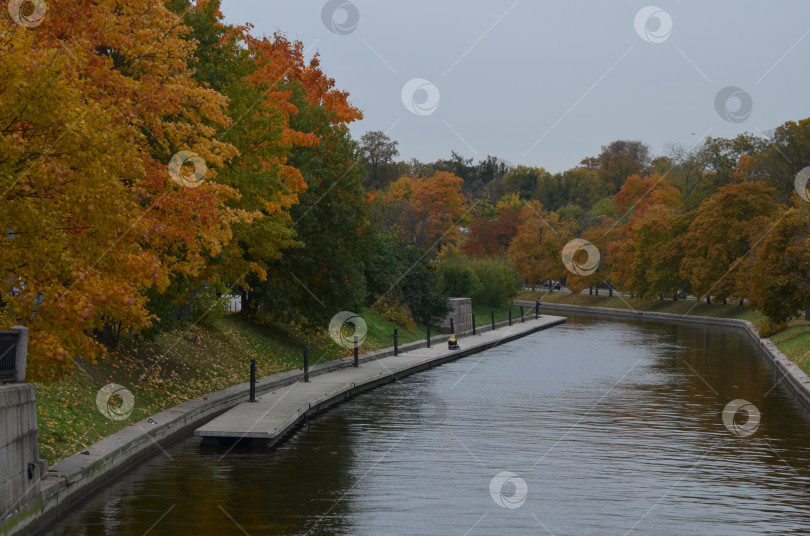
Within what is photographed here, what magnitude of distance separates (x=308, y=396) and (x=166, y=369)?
168 inches

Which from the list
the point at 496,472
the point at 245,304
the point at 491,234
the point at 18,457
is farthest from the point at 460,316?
the point at 491,234

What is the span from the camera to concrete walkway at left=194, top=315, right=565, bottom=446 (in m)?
23.4

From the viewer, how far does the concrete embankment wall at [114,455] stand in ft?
52.7

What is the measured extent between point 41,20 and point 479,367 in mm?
28794

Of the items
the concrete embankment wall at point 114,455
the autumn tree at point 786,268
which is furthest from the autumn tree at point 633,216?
the concrete embankment wall at point 114,455

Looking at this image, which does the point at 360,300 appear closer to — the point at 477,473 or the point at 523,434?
the point at 523,434

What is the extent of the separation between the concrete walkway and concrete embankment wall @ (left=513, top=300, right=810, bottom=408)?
14.6 metres

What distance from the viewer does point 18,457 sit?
50.6 feet

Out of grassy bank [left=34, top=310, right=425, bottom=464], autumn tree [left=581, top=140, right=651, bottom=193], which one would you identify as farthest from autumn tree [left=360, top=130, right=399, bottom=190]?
grassy bank [left=34, top=310, right=425, bottom=464]

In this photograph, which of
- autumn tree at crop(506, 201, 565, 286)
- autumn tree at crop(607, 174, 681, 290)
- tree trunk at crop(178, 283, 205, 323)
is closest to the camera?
tree trunk at crop(178, 283, 205, 323)

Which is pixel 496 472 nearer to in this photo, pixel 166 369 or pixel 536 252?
pixel 166 369

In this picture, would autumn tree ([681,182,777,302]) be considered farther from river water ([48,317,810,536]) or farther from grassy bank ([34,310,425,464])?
river water ([48,317,810,536])

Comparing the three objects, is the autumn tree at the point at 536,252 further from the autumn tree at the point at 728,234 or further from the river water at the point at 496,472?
the river water at the point at 496,472

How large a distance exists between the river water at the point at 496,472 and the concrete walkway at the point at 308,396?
0.49 metres
